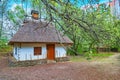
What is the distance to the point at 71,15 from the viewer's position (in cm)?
285

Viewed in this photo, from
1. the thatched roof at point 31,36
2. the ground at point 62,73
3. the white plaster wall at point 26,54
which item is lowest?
the ground at point 62,73

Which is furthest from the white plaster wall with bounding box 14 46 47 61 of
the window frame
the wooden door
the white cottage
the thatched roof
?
the wooden door

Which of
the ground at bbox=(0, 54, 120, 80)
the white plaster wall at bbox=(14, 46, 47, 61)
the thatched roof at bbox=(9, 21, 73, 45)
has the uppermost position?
the thatched roof at bbox=(9, 21, 73, 45)

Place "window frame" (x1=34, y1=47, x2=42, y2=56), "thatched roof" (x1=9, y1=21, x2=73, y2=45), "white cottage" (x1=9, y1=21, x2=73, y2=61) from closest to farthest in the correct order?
"thatched roof" (x1=9, y1=21, x2=73, y2=45), "white cottage" (x1=9, y1=21, x2=73, y2=61), "window frame" (x1=34, y1=47, x2=42, y2=56)

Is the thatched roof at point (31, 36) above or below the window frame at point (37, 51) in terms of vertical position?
above

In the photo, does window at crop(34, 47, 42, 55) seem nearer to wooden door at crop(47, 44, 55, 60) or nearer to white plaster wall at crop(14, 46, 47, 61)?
white plaster wall at crop(14, 46, 47, 61)

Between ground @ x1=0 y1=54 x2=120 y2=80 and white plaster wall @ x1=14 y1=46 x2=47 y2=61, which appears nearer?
ground @ x1=0 y1=54 x2=120 y2=80

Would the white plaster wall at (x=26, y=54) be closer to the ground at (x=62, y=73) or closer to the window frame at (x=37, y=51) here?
the window frame at (x=37, y=51)

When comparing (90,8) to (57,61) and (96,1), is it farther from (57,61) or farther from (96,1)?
(57,61)

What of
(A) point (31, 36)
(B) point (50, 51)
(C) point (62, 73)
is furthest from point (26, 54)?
(C) point (62, 73)

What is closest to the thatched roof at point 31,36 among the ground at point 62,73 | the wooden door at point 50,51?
the wooden door at point 50,51

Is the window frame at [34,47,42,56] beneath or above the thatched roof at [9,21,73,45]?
beneath

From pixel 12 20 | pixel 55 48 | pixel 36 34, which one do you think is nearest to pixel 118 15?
pixel 55 48

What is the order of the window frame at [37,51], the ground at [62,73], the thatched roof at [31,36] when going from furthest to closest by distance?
the window frame at [37,51], the thatched roof at [31,36], the ground at [62,73]
